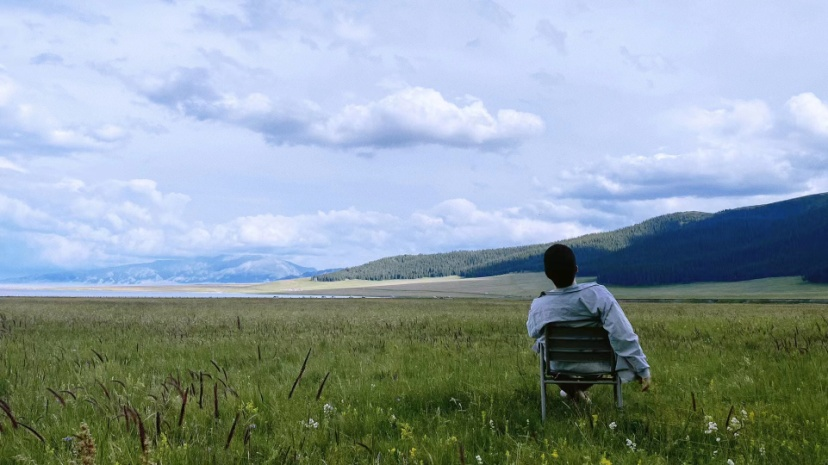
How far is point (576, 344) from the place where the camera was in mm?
6270

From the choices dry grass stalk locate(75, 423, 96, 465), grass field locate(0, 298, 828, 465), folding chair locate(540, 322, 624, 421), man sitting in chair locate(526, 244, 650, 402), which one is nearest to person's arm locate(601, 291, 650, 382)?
man sitting in chair locate(526, 244, 650, 402)

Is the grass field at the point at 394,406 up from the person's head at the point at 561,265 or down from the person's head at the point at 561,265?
down

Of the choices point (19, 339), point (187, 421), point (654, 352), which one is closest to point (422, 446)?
point (187, 421)

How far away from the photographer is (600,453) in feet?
15.4

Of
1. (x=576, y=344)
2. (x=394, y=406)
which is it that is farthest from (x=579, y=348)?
(x=394, y=406)

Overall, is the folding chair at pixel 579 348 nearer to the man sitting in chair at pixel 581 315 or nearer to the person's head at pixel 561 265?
the man sitting in chair at pixel 581 315

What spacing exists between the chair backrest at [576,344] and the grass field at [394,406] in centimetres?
59

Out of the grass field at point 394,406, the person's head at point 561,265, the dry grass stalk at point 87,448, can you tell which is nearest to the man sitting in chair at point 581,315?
the person's head at point 561,265

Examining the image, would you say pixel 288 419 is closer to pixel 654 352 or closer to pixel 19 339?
pixel 654 352

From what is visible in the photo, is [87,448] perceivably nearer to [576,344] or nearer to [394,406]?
[394,406]

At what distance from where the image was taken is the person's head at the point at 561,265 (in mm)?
6523

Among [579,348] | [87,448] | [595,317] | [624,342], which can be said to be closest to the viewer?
[87,448]

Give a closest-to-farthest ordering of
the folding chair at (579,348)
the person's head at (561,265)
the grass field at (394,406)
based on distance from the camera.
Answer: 1. the grass field at (394,406)
2. the folding chair at (579,348)
3. the person's head at (561,265)

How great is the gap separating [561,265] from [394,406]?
2515 mm
